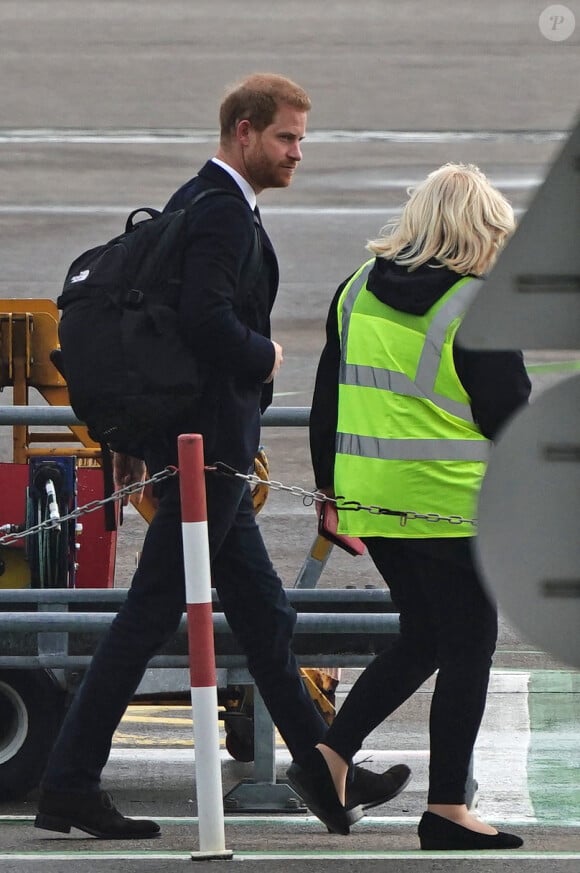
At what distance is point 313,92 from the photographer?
2528 cm

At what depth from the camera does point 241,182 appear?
15.1 ft

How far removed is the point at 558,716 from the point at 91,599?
7.36ft

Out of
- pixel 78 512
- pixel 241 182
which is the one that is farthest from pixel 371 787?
pixel 241 182

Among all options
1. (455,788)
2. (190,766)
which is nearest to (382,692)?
(455,788)

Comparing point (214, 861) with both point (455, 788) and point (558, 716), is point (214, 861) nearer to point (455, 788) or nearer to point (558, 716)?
point (455, 788)

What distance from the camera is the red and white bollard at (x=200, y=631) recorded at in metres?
4.29

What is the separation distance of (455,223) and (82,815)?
185 centimetres

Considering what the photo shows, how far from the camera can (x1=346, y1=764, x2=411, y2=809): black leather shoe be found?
477cm

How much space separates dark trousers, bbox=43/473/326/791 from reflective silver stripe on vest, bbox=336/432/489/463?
37cm

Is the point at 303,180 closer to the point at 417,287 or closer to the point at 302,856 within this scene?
the point at 417,287

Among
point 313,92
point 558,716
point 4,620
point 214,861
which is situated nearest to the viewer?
point 214,861

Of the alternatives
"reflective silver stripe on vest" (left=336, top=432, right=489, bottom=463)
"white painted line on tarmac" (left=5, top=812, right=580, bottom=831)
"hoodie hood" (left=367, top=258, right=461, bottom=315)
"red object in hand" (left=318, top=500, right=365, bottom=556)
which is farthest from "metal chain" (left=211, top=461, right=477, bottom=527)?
"white painted line on tarmac" (left=5, top=812, right=580, bottom=831)

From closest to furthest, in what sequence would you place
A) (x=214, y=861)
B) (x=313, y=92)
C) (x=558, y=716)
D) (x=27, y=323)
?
(x=214, y=861), (x=27, y=323), (x=558, y=716), (x=313, y=92)

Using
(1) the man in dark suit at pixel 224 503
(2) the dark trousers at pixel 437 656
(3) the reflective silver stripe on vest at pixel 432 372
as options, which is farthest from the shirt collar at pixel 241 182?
(2) the dark trousers at pixel 437 656
